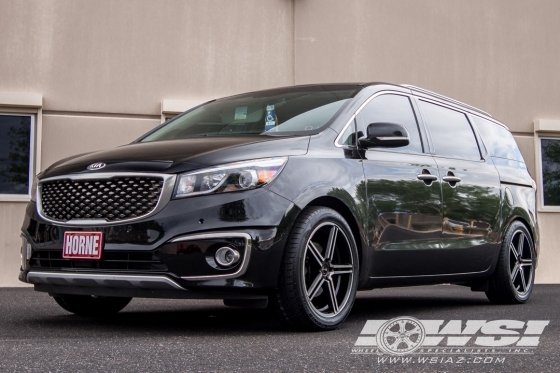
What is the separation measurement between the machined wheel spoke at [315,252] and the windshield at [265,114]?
2.70 ft

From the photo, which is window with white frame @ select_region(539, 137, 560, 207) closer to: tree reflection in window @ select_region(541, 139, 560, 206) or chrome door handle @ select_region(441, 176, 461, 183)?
tree reflection in window @ select_region(541, 139, 560, 206)

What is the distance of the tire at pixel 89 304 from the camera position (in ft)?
20.1

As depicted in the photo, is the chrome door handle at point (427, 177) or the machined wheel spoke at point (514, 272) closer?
the chrome door handle at point (427, 177)

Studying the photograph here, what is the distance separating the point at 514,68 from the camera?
49.2 ft

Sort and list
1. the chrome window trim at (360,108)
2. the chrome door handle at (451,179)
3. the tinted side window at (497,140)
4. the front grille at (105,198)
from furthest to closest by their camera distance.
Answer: the tinted side window at (497,140)
the chrome door handle at (451,179)
the chrome window trim at (360,108)
the front grille at (105,198)

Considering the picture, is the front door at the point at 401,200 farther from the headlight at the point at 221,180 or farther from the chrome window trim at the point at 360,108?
the headlight at the point at 221,180

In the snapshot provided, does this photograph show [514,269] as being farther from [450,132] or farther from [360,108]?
[360,108]

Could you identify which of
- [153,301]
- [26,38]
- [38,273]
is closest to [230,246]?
[38,273]

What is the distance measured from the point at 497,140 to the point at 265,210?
4.08 m

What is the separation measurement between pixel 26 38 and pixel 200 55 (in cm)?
243

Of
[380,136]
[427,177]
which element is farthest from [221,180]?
[427,177]

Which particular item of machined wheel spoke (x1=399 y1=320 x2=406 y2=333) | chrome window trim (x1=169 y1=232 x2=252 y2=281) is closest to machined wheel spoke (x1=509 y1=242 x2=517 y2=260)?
machined wheel spoke (x1=399 y1=320 x2=406 y2=333)

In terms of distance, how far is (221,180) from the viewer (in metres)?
4.93

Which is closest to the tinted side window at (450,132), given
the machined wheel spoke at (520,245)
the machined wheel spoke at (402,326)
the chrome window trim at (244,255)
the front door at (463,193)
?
the front door at (463,193)
